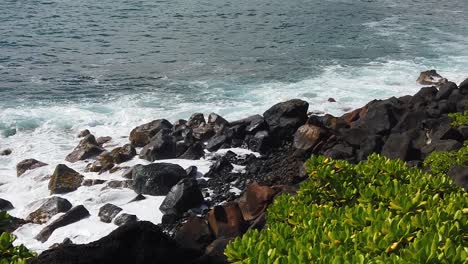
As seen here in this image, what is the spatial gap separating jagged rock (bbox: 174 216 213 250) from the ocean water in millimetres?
2263

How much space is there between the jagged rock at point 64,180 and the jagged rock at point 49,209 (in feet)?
2.91

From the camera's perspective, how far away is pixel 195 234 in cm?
1003

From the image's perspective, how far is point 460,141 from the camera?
12.5 m

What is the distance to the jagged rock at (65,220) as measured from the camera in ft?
38.9

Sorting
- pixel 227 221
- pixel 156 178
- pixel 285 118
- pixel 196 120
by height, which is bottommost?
pixel 196 120

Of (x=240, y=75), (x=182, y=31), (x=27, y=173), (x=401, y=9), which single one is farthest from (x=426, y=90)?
(x=401, y=9)

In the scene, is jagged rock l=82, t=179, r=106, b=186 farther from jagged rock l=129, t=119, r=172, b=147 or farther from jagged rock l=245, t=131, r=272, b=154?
jagged rock l=245, t=131, r=272, b=154

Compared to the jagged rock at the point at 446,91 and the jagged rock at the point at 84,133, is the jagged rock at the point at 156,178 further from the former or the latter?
the jagged rock at the point at 446,91

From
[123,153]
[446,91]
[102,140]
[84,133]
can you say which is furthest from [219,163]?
[446,91]

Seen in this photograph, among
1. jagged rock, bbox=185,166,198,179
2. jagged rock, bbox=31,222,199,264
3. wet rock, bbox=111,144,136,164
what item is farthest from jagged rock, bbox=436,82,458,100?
jagged rock, bbox=31,222,199,264

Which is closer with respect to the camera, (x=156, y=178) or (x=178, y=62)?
(x=156, y=178)

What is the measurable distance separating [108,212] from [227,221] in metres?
3.68

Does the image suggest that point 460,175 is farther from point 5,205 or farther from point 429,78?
point 429,78

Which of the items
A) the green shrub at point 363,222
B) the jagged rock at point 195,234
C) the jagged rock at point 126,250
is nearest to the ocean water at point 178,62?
the jagged rock at point 195,234
